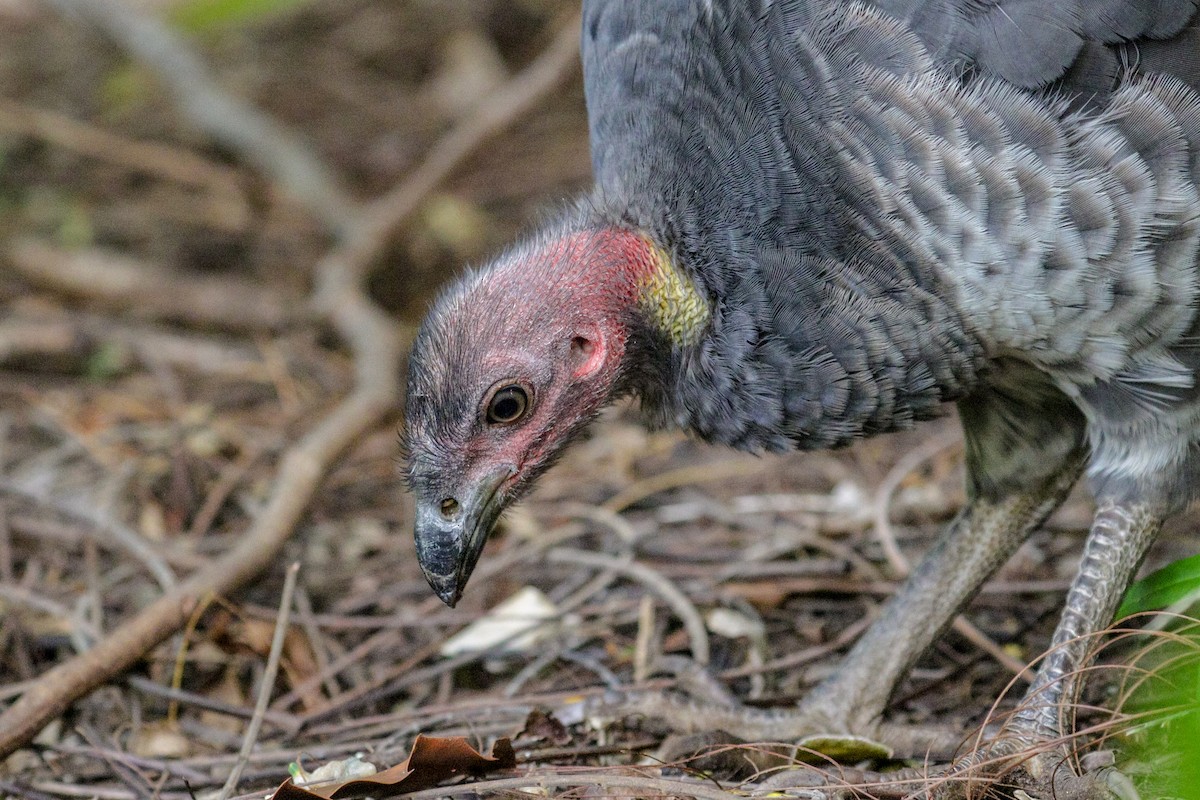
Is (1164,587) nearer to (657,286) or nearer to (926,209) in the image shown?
(926,209)

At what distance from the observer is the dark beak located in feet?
9.78

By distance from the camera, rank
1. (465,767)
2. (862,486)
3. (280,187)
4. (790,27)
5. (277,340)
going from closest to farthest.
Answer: (465,767)
(790,27)
(862,486)
(277,340)
(280,187)

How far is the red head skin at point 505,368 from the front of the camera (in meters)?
2.95

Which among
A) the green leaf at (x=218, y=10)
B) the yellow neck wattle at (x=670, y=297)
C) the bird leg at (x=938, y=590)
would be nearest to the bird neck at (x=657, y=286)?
the yellow neck wattle at (x=670, y=297)

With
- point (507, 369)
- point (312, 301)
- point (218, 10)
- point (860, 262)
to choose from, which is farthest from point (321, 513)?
point (218, 10)

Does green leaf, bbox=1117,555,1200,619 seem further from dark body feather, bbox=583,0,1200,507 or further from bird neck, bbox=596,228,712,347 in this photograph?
bird neck, bbox=596,228,712,347

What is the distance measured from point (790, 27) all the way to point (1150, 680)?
185 cm

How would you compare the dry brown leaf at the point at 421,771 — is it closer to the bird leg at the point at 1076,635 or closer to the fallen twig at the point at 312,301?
A: the fallen twig at the point at 312,301

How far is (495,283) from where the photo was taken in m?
3.02

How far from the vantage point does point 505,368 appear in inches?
116

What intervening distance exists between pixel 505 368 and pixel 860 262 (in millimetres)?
881

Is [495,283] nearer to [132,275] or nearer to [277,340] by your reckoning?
[277,340]

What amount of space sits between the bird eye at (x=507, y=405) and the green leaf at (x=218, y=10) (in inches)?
152

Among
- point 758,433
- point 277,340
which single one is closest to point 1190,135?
point 758,433
